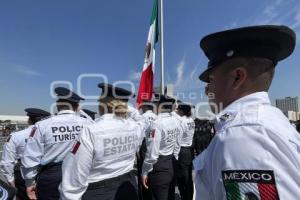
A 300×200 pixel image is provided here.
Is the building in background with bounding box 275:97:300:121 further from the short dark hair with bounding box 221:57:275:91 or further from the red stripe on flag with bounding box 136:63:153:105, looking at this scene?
the short dark hair with bounding box 221:57:275:91

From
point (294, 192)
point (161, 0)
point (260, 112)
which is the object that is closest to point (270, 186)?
point (294, 192)

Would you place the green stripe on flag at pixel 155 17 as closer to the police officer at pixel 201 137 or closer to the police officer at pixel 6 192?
the police officer at pixel 201 137

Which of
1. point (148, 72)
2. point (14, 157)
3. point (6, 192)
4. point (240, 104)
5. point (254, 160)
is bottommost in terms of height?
point (14, 157)

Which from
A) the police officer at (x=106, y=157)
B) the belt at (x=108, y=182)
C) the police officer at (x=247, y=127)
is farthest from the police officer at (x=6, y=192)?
the belt at (x=108, y=182)

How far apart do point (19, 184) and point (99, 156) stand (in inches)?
125

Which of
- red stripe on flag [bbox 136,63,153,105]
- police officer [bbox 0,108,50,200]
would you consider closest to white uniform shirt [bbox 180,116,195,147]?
red stripe on flag [bbox 136,63,153,105]

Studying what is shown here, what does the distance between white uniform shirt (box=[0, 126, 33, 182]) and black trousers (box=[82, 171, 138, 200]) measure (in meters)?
2.73

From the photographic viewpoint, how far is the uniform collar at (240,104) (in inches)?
55.4

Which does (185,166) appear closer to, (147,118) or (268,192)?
(147,118)

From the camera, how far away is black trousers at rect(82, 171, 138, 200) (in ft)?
10.6

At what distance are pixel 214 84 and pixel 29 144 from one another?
3.65 meters

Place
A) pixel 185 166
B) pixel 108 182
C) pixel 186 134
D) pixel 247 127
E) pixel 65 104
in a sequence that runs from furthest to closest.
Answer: pixel 186 134, pixel 185 166, pixel 65 104, pixel 108 182, pixel 247 127

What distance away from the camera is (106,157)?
3.27m

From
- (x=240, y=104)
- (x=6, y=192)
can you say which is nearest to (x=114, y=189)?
(x=6, y=192)
